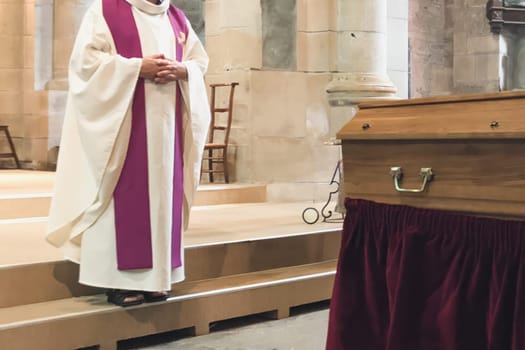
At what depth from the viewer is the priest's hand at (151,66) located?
122 inches

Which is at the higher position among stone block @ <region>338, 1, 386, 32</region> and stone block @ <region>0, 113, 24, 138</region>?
stone block @ <region>338, 1, 386, 32</region>

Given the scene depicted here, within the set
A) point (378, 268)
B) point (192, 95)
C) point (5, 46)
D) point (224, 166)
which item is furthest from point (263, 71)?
point (378, 268)

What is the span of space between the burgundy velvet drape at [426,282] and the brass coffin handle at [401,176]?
0.16 feet

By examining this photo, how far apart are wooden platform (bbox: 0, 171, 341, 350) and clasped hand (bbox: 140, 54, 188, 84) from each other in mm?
924

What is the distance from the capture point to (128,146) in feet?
10.3

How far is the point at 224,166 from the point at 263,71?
894 mm

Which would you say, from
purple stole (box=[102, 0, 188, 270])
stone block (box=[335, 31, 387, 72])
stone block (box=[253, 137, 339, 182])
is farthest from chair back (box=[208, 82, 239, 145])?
purple stole (box=[102, 0, 188, 270])

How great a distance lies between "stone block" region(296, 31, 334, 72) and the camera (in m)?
6.94

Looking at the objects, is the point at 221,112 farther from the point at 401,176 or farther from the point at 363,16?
the point at 401,176

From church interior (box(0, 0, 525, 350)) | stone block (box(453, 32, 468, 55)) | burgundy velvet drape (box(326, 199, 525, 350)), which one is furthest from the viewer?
stone block (box(453, 32, 468, 55))

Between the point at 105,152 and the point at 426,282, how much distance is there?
159 centimetres

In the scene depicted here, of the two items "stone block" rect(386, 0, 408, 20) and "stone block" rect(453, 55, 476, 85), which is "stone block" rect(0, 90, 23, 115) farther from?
"stone block" rect(453, 55, 476, 85)

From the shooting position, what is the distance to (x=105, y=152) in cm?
309

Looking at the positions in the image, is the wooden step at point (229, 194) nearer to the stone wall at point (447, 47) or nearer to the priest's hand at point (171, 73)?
the priest's hand at point (171, 73)
